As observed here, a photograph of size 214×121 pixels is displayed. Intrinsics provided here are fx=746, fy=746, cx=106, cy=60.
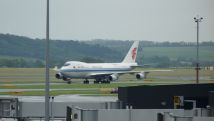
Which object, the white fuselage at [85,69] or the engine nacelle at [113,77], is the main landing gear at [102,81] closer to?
the engine nacelle at [113,77]

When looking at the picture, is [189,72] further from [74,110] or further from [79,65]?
[74,110]

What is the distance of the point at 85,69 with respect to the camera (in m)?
126

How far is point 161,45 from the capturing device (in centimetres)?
16850

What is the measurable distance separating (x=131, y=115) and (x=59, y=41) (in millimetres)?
162788

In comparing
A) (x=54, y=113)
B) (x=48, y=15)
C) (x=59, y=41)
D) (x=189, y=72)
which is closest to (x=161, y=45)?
(x=59, y=41)

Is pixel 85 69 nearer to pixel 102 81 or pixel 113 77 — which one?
pixel 102 81

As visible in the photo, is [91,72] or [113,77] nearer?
[113,77]

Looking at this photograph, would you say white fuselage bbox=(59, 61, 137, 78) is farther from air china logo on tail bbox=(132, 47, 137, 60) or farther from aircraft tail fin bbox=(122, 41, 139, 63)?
air china logo on tail bbox=(132, 47, 137, 60)

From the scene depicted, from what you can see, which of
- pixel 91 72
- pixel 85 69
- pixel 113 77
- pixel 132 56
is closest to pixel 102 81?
pixel 113 77

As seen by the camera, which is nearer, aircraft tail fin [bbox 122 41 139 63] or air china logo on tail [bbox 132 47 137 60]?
aircraft tail fin [bbox 122 41 139 63]

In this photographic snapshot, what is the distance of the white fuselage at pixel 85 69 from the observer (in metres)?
124

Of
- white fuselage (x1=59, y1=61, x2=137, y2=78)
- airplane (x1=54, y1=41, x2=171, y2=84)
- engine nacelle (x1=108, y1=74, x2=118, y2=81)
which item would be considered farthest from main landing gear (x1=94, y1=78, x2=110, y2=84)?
white fuselage (x1=59, y1=61, x2=137, y2=78)

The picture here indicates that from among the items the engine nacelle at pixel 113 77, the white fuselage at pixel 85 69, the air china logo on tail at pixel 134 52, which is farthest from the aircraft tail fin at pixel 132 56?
the engine nacelle at pixel 113 77

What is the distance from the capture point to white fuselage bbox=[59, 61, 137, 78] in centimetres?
12381
